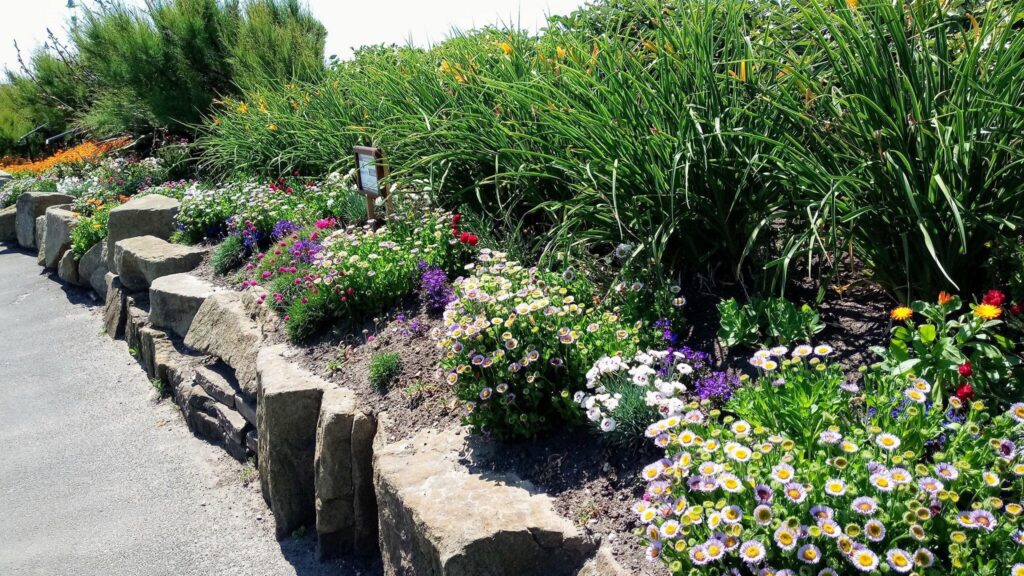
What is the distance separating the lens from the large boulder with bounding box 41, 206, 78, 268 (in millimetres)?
9484

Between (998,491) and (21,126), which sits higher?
(21,126)

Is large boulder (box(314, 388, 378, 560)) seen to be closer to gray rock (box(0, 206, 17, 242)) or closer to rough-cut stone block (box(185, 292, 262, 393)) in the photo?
rough-cut stone block (box(185, 292, 262, 393))

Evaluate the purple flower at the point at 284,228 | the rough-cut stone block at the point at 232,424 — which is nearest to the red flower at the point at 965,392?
the rough-cut stone block at the point at 232,424

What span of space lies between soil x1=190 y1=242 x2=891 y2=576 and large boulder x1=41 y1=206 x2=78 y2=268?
660 centimetres

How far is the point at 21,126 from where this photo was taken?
1808 centimetres

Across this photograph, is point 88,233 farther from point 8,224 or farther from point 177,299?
point 8,224

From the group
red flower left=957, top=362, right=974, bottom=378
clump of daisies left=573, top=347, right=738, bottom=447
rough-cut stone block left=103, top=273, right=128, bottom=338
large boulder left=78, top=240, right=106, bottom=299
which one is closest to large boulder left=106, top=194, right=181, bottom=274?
rough-cut stone block left=103, top=273, right=128, bottom=338

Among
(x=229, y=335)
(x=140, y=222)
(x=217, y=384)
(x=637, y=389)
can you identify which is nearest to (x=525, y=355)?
(x=637, y=389)

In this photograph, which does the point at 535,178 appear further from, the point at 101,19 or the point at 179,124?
the point at 101,19

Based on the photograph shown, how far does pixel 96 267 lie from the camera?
8609 mm

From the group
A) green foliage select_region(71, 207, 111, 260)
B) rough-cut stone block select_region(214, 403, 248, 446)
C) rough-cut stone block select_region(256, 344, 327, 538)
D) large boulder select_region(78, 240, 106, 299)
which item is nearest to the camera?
rough-cut stone block select_region(256, 344, 327, 538)

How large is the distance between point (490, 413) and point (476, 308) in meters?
0.50

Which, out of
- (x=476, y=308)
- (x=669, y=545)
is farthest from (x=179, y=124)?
(x=669, y=545)

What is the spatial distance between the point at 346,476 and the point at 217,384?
6.56ft
